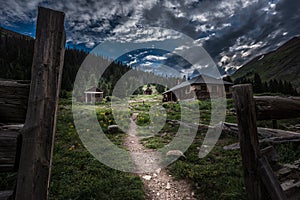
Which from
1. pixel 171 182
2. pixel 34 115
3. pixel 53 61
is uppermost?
pixel 53 61

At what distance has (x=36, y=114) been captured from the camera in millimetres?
1391

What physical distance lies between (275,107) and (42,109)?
2974mm

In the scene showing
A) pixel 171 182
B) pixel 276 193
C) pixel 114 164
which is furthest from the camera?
pixel 114 164

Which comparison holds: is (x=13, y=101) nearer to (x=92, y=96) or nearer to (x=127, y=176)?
(x=127, y=176)

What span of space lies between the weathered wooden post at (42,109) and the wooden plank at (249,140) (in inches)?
90.2

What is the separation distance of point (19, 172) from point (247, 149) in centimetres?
256

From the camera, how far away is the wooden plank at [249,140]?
205cm

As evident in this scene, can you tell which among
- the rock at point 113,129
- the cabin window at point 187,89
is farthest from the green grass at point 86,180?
the cabin window at point 187,89

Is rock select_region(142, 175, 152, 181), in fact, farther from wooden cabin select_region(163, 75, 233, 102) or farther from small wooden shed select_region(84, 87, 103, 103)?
small wooden shed select_region(84, 87, 103, 103)

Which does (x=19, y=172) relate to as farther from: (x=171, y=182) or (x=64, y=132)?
(x=64, y=132)

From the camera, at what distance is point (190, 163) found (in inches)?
198

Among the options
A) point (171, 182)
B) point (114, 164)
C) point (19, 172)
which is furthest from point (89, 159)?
point (19, 172)

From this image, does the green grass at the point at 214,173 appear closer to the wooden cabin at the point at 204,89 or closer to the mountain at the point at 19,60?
the wooden cabin at the point at 204,89

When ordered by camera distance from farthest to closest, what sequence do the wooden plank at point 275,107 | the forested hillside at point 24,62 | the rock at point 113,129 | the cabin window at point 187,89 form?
the forested hillside at point 24,62 < the cabin window at point 187,89 < the rock at point 113,129 < the wooden plank at point 275,107
